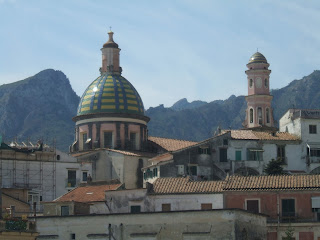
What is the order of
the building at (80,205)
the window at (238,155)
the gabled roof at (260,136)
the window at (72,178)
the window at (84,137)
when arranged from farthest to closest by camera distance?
the window at (84,137), the window at (72,178), the gabled roof at (260,136), the window at (238,155), the building at (80,205)

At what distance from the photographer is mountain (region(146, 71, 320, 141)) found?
A: 182 meters

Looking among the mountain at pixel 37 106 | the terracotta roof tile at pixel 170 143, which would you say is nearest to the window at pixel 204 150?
the terracotta roof tile at pixel 170 143

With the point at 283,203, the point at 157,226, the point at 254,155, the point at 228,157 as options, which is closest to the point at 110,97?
the point at 228,157

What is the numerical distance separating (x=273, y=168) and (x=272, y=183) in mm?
14744

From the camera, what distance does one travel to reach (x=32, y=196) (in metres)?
84.4

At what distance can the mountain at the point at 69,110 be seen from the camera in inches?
7116

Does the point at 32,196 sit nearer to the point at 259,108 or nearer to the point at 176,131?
the point at 259,108

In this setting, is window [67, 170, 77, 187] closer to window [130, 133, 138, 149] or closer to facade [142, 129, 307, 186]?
facade [142, 129, 307, 186]

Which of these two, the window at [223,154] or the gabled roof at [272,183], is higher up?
the window at [223,154]

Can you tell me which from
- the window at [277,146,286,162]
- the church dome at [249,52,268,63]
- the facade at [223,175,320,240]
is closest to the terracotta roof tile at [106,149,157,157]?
the window at [277,146,286,162]

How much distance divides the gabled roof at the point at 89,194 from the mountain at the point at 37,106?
95346mm

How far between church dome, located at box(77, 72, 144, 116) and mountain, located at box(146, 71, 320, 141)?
259 feet

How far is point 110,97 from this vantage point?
94875 millimetres

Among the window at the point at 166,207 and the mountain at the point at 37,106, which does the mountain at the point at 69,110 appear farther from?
the window at the point at 166,207
